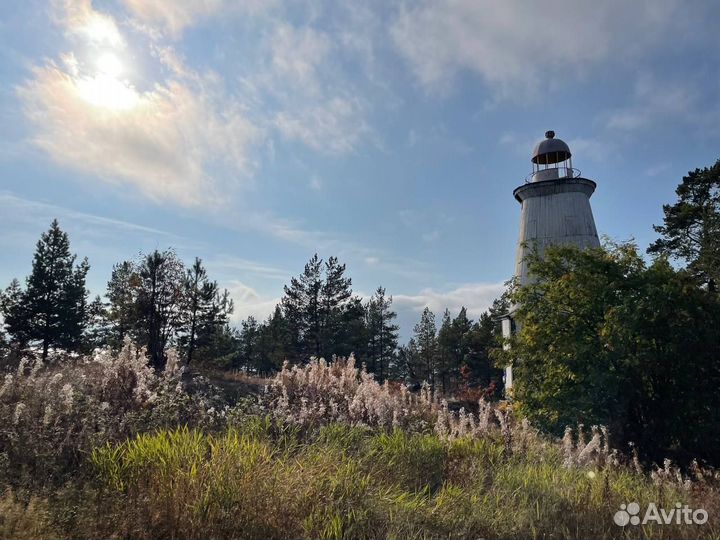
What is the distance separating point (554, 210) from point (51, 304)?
96.9 feet

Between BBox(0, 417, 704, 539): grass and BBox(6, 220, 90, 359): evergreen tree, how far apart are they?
28719 millimetres

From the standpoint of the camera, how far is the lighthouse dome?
2699cm

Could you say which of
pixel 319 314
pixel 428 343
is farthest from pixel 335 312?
pixel 428 343

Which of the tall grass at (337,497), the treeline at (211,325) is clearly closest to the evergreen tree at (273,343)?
the treeline at (211,325)

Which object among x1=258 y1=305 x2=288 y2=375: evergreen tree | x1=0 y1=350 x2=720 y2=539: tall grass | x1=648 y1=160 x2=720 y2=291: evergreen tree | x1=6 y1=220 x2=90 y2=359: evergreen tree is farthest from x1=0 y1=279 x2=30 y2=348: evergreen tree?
x1=648 y1=160 x2=720 y2=291: evergreen tree

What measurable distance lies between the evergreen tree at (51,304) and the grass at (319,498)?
28719mm

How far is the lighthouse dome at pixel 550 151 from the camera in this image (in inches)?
1063

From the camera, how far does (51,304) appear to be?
29.7 meters

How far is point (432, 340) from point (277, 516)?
154 feet

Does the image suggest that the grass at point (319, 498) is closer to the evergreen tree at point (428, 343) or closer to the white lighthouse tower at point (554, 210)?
the white lighthouse tower at point (554, 210)

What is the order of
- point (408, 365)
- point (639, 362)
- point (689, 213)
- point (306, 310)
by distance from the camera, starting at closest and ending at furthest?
point (639, 362), point (689, 213), point (306, 310), point (408, 365)

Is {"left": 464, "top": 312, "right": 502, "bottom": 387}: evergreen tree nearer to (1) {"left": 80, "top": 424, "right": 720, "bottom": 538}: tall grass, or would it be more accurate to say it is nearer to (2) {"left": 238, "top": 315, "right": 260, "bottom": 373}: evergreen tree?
(2) {"left": 238, "top": 315, "right": 260, "bottom": 373}: evergreen tree
